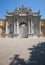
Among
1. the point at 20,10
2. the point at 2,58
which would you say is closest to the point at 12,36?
the point at 20,10

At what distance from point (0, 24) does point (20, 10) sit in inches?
255

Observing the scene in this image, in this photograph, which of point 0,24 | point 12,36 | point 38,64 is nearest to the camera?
point 38,64

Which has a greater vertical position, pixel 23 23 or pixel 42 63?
pixel 23 23

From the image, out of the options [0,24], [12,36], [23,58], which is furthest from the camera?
[0,24]

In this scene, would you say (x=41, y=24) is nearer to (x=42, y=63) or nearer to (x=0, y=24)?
(x=0, y=24)

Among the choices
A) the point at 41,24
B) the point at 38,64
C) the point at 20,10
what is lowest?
the point at 38,64

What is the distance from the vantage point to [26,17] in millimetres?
35375

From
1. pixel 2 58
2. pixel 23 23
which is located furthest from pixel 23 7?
pixel 2 58

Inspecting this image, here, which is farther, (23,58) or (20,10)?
(20,10)

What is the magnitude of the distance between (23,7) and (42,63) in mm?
28060

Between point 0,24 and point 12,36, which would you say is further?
point 0,24

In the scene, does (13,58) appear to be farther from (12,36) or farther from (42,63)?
(12,36)

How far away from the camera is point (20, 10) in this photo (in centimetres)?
3581

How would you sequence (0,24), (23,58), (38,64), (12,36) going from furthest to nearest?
(0,24), (12,36), (23,58), (38,64)
